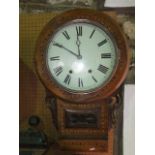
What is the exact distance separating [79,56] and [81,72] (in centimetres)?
5

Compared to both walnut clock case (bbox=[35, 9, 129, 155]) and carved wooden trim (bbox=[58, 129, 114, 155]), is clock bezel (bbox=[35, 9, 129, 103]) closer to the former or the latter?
walnut clock case (bbox=[35, 9, 129, 155])

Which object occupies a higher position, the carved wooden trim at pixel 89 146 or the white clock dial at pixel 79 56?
the white clock dial at pixel 79 56

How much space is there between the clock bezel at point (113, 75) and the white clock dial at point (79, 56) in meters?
0.02

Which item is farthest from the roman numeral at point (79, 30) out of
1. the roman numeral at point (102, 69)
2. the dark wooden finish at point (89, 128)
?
the dark wooden finish at point (89, 128)

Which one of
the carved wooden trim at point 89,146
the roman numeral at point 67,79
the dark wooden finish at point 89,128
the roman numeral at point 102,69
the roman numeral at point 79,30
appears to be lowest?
the carved wooden trim at point 89,146

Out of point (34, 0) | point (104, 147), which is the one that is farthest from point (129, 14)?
point (104, 147)

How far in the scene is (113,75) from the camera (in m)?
1.07

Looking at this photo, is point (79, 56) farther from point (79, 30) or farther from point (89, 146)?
point (89, 146)

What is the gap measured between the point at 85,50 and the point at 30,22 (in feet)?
0.71

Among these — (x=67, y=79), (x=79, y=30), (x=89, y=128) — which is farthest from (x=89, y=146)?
(x=79, y=30)

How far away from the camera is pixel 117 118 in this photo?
1105 mm

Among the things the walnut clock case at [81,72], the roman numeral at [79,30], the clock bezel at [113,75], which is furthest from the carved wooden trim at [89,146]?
the roman numeral at [79,30]

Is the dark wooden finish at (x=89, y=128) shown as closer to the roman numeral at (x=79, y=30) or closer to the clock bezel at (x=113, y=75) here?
the clock bezel at (x=113, y=75)

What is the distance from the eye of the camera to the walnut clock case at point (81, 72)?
1082 mm
